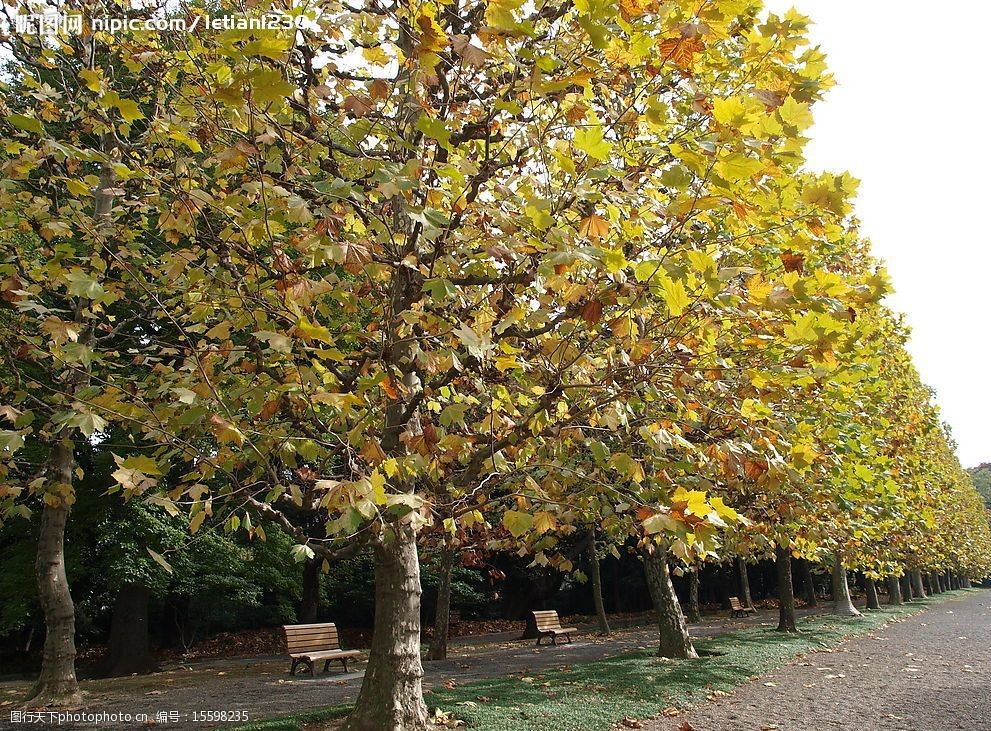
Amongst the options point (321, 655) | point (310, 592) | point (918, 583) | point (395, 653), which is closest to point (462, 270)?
point (395, 653)

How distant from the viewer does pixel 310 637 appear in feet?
41.9

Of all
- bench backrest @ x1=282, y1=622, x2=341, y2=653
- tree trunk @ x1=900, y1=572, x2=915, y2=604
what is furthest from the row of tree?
tree trunk @ x1=900, y1=572, x2=915, y2=604

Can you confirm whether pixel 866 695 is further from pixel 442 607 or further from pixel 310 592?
pixel 310 592

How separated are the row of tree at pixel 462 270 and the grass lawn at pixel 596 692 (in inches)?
65.1

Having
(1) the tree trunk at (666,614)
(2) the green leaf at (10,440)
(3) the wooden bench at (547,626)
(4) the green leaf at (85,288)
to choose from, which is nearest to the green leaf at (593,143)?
(4) the green leaf at (85,288)

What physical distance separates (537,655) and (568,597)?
18.3 meters

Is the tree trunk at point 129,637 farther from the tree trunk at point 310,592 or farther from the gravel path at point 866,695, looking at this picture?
the gravel path at point 866,695

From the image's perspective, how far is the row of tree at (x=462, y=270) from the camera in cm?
348

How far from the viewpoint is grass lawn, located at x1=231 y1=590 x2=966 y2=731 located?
7.07 m

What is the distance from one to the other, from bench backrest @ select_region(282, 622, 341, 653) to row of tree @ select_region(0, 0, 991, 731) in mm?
7172

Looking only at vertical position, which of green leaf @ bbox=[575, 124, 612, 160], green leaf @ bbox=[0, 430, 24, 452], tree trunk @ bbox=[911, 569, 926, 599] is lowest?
tree trunk @ bbox=[911, 569, 926, 599]

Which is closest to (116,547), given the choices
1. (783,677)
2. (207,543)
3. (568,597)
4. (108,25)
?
(207,543)

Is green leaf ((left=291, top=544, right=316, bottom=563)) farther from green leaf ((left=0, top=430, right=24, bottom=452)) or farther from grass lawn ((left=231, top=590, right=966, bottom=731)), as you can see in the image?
grass lawn ((left=231, top=590, right=966, bottom=731))

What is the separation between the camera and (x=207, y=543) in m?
14.8
